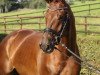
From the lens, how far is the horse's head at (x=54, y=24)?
4082mm

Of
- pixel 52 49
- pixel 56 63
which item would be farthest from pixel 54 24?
pixel 56 63

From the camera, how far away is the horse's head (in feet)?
13.4

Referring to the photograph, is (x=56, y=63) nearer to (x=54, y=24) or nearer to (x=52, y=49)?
(x=52, y=49)

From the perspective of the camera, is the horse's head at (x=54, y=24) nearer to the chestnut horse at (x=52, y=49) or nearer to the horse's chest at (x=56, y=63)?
the chestnut horse at (x=52, y=49)

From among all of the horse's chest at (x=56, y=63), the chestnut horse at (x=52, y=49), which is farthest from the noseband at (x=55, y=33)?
the horse's chest at (x=56, y=63)

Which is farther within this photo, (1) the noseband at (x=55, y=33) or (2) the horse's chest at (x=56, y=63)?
(2) the horse's chest at (x=56, y=63)

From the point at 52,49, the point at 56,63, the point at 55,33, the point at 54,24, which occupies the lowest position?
the point at 56,63

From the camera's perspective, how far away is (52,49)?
4160 millimetres

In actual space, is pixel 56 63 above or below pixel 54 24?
below

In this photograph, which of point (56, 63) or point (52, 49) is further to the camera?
point (56, 63)

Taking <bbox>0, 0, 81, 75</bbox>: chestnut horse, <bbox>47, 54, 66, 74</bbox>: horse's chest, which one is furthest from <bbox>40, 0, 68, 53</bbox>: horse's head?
<bbox>47, 54, 66, 74</bbox>: horse's chest

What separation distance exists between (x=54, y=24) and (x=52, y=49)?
0.33 meters

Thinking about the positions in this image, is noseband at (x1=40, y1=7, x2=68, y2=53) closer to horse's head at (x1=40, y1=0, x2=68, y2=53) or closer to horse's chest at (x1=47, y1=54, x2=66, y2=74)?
horse's head at (x1=40, y1=0, x2=68, y2=53)

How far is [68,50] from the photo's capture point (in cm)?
444
